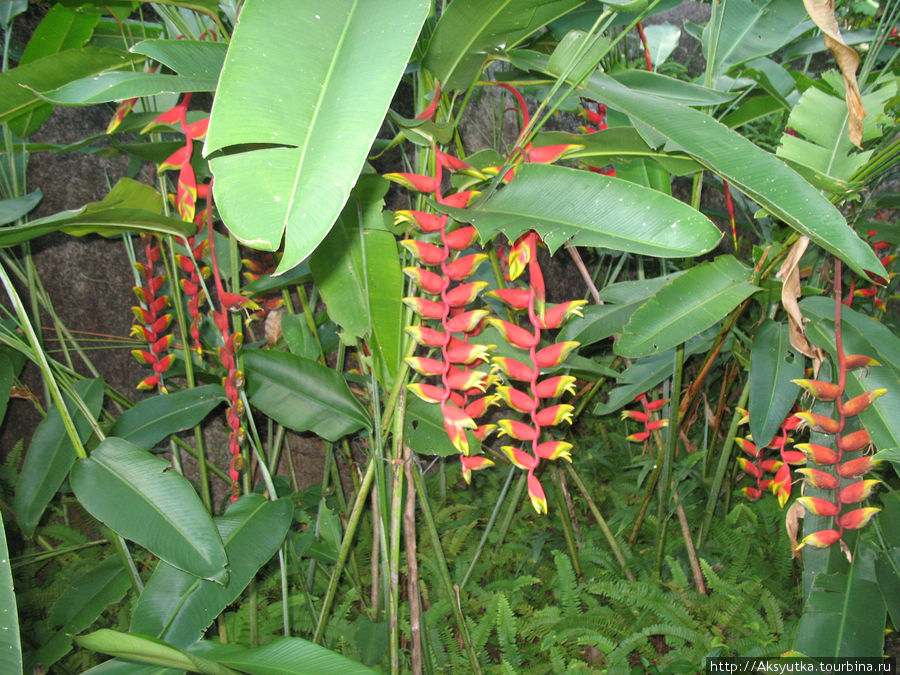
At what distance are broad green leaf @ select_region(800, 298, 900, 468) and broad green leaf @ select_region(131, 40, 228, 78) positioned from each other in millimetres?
769

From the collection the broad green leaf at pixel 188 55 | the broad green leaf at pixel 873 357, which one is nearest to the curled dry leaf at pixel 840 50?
the broad green leaf at pixel 873 357

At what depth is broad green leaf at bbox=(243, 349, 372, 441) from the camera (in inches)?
33.1

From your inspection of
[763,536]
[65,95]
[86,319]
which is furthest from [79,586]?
[763,536]

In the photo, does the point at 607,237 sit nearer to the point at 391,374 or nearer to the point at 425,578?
the point at 391,374

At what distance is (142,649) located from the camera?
19.9 inches

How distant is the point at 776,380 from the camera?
80 centimetres

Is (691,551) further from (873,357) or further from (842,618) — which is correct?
(873,357)

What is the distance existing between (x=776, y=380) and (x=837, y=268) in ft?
0.62

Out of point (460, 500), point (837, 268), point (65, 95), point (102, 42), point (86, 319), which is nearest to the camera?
point (65, 95)

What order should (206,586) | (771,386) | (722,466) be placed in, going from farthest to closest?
(722,466), (771,386), (206,586)

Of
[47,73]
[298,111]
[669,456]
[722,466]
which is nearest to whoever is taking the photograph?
[298,111]

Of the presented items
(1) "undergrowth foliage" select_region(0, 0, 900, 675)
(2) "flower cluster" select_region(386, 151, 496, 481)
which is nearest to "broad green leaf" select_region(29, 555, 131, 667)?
(1) "undergrowth foliage" select_region(0, 0, 900, 675)

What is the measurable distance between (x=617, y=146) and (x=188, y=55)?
1.54 feet

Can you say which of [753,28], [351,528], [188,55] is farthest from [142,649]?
[753,28]
